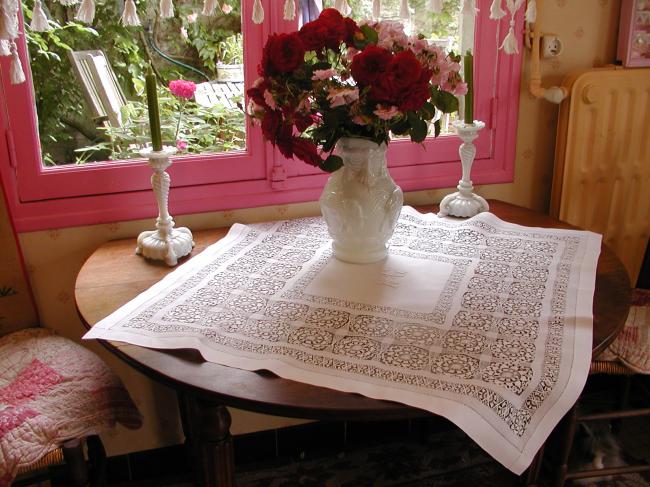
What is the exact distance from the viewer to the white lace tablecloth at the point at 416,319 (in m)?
1.00

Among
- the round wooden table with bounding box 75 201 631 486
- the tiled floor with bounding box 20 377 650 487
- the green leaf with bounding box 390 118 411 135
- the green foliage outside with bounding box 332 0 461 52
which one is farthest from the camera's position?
the tiled floor with bounding box 20 377 650 487

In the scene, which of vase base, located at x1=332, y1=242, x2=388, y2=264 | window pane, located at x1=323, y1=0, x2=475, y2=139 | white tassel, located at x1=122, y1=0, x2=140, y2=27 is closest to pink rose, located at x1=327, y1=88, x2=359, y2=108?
vase base, located at x1=332, y1=242, x2=388, y2=264

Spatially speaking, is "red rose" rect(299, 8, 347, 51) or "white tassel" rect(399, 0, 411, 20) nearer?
"red rose" rect(299, 8, 347, 51)

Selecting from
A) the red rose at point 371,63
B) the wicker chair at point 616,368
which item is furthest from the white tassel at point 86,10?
the wicker chair at point 616,368

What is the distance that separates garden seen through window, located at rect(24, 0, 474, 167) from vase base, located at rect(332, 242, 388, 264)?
0.51 meters

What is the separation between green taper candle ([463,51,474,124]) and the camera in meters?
1.62

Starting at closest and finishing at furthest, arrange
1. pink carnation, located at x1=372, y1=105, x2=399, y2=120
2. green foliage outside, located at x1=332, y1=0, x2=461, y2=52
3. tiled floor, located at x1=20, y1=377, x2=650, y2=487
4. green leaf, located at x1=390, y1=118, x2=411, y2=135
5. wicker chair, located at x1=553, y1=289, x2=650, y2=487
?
pink carnation, located at x1=372, y1=105, x2=399, y2=120, green leaf, located at x1=390, y1=118, x2=411, y2=135, wicker chair, located at x1=553, y1=289, x2=650, y2=487, green foliage outside, located at x1=332, y1=0, x2=461, y2=52, tiled floor, located at x1=20, y1=377, x2=650, y2=487

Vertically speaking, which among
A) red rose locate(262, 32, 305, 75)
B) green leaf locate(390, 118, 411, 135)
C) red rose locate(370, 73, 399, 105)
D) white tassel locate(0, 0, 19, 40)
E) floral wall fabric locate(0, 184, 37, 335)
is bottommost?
floral wall fabric locate(0, 184, 37, 335)

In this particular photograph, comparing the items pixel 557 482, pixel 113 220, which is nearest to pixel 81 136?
pixel 113 220

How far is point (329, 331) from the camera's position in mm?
1179

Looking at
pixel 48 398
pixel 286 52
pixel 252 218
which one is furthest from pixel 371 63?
pixel 48 398

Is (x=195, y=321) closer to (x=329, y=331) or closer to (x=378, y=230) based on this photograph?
(x=329, y=331)

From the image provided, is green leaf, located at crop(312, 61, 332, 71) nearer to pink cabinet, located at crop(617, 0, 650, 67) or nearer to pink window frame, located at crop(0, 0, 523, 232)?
pink window frame, located at crop(0, 0, 523, 232)

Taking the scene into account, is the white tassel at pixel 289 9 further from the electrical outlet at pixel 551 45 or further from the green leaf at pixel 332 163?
the electrical outlet at pixel 551 45
